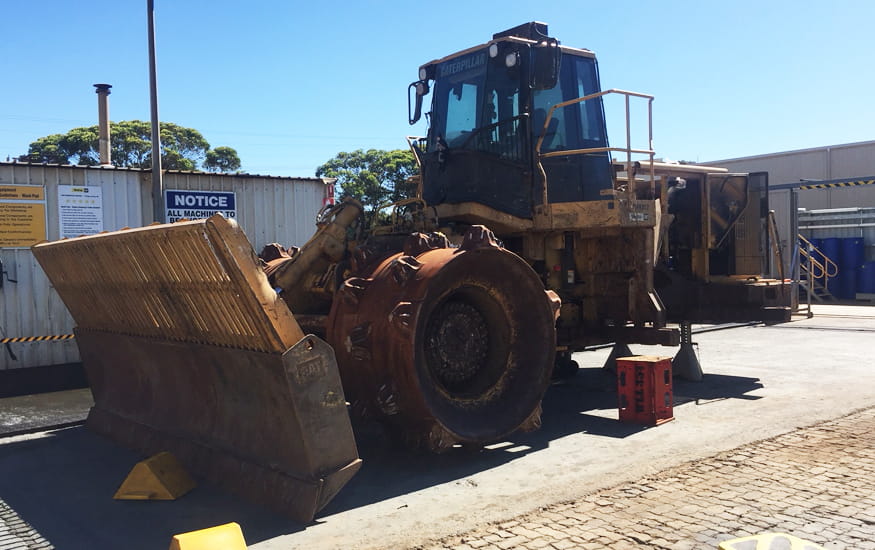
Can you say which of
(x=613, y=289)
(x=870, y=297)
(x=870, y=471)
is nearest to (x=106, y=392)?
(x=613, y=289)

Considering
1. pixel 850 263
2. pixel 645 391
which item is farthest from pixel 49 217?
pixel 850 263

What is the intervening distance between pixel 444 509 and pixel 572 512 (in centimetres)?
86

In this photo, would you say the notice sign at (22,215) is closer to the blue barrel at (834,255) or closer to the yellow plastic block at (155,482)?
the yellow plastic block at (155,482)

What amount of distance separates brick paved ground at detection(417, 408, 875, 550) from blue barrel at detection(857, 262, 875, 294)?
2119 cm

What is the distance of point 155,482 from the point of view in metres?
5.50

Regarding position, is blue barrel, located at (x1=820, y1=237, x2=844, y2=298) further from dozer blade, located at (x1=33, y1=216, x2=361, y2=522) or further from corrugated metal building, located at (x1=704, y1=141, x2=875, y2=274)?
dozer blade, located at (x1=33, y1=216, x2=361, y2=522)

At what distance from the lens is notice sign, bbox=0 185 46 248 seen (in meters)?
10.7

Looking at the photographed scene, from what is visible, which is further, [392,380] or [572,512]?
[392,380]

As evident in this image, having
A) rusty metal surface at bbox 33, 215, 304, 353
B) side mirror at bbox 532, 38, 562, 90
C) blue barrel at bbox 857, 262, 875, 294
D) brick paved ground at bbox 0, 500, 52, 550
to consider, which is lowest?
brick paved ground at bbox 0, 500, 52, 550

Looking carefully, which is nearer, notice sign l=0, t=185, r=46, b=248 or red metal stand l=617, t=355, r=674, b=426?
red metal stand l=617, t=355, r=674, b=426

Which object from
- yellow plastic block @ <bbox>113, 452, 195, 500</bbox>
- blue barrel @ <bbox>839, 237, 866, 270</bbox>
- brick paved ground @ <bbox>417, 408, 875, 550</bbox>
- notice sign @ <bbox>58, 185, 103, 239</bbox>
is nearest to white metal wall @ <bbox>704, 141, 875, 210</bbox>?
blue barrel @ <bbox>839, 237, 866, 270</bbox>

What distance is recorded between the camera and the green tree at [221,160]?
146 ft

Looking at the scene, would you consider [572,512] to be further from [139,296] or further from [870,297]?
[870,297]

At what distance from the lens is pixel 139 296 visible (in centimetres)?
620
